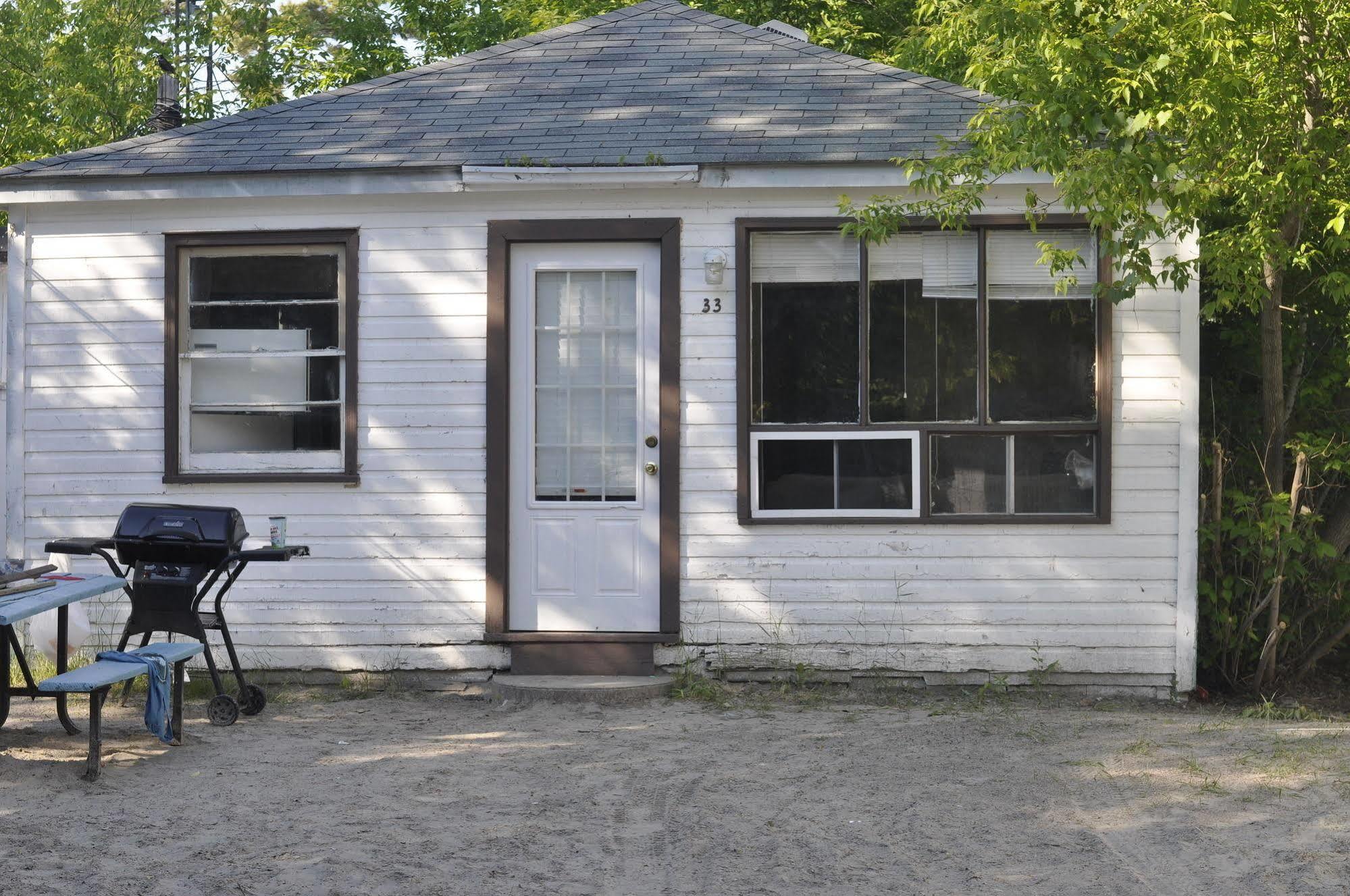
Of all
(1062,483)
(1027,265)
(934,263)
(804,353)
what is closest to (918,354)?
(934,263)

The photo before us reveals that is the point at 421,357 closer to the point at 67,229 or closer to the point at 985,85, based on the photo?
the point at 67,229

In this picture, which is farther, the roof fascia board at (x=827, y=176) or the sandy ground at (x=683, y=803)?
the roof fascia board at (x=827, y=176)

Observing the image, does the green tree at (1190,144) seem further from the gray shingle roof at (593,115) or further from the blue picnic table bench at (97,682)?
the blue picnic table bench at (97,682)

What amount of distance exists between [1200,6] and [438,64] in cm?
499

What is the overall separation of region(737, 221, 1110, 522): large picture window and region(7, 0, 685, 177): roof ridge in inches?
110

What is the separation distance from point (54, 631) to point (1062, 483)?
574 cm

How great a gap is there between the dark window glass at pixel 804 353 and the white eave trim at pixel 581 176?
0.80 m

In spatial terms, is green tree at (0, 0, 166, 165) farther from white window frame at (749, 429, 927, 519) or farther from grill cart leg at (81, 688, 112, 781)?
grill cart leg at (81, 688, 112, 781)

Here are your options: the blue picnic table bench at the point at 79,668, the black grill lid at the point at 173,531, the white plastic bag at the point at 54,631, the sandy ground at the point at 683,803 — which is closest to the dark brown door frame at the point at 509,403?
the sandy ground at the point at 683,803

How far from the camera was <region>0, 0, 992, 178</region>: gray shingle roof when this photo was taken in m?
7.56

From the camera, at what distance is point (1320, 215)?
7.59 meters

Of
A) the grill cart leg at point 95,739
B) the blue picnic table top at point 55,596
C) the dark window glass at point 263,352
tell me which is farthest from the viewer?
the dark window glass at point 263,352

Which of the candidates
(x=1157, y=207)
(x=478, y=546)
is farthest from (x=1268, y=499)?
(x=478, y=546)

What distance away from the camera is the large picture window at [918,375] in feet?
24.7
